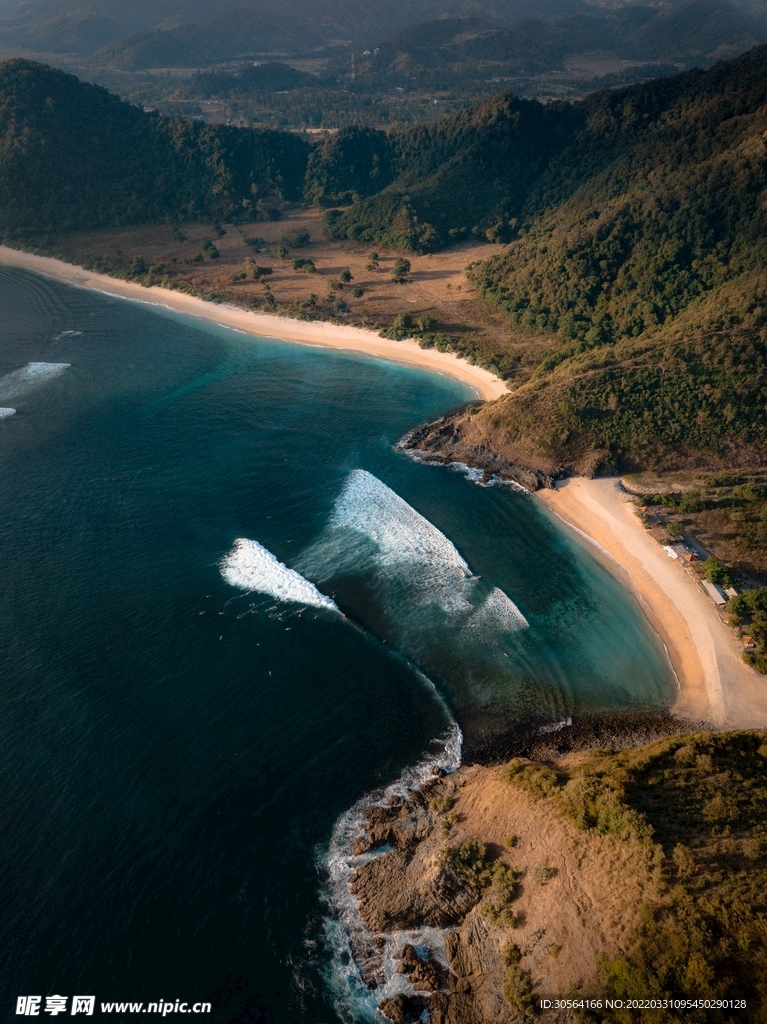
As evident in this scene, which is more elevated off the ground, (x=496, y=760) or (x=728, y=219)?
(x=728, y=219)

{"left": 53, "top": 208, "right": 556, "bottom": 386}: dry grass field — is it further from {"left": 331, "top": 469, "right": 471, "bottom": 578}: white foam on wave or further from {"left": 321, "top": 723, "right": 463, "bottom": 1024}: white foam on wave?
{"left": 321, "top": 723, "right": 463, "bottom": 1024}: white foam on wave

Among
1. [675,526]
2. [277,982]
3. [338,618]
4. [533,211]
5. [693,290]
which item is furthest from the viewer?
[533,211]

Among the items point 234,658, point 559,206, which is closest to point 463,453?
point 234,658

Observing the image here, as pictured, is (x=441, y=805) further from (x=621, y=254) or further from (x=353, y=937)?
(x=621, y=254)

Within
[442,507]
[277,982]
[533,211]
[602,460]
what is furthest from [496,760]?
[533,211]

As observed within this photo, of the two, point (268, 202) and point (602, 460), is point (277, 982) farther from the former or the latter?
point (268, 202)

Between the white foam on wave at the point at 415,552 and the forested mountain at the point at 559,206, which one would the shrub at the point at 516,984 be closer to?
the white foam on wave at the point at 415,552
